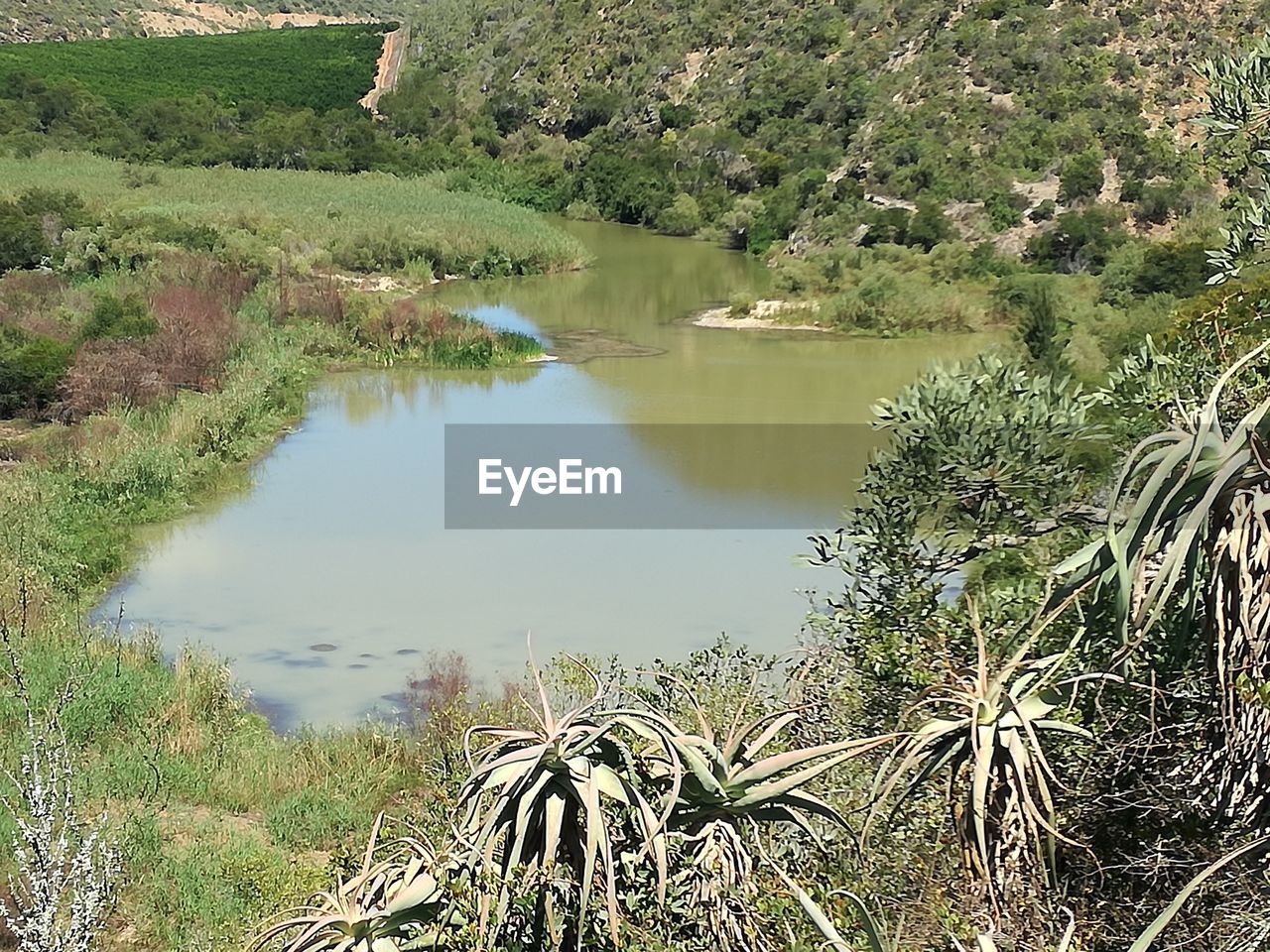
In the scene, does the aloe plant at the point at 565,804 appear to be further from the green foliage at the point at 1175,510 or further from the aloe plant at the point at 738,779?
the green foliage at the point at 1175,510

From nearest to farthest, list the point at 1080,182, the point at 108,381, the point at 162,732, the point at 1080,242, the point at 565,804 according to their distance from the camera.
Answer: the point at 565,804 → the point at 162,732 → the point at 108,381 → the point at 1080,242 → the point at 1080,182

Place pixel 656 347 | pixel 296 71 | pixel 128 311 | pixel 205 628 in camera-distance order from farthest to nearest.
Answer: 1. pixel 296 71
2. pixel 656 347
3. pixel 128 311
4. pixel 205 628

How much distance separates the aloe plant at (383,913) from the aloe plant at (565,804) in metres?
0.17

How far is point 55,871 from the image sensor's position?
202 inches

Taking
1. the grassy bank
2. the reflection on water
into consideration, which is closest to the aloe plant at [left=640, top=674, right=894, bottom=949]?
the grassy bank

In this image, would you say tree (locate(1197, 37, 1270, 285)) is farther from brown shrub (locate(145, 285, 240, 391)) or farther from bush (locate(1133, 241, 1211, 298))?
bush (locate(1133, 241, 1211, 298))

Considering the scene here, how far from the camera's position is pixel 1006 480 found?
6059 millimetres

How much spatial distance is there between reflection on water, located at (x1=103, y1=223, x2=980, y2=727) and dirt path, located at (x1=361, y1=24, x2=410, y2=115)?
40.0m

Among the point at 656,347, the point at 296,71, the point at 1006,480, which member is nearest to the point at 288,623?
the point at 1006,480

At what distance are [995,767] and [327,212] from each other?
96.2 feet

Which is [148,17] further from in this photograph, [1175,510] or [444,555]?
[1175,510]

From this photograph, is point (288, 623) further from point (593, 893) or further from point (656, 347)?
point (656, 347)

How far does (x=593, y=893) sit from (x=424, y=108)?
5108 cm

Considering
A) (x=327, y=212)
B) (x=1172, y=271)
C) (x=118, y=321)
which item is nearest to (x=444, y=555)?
(x=118, y=321)
